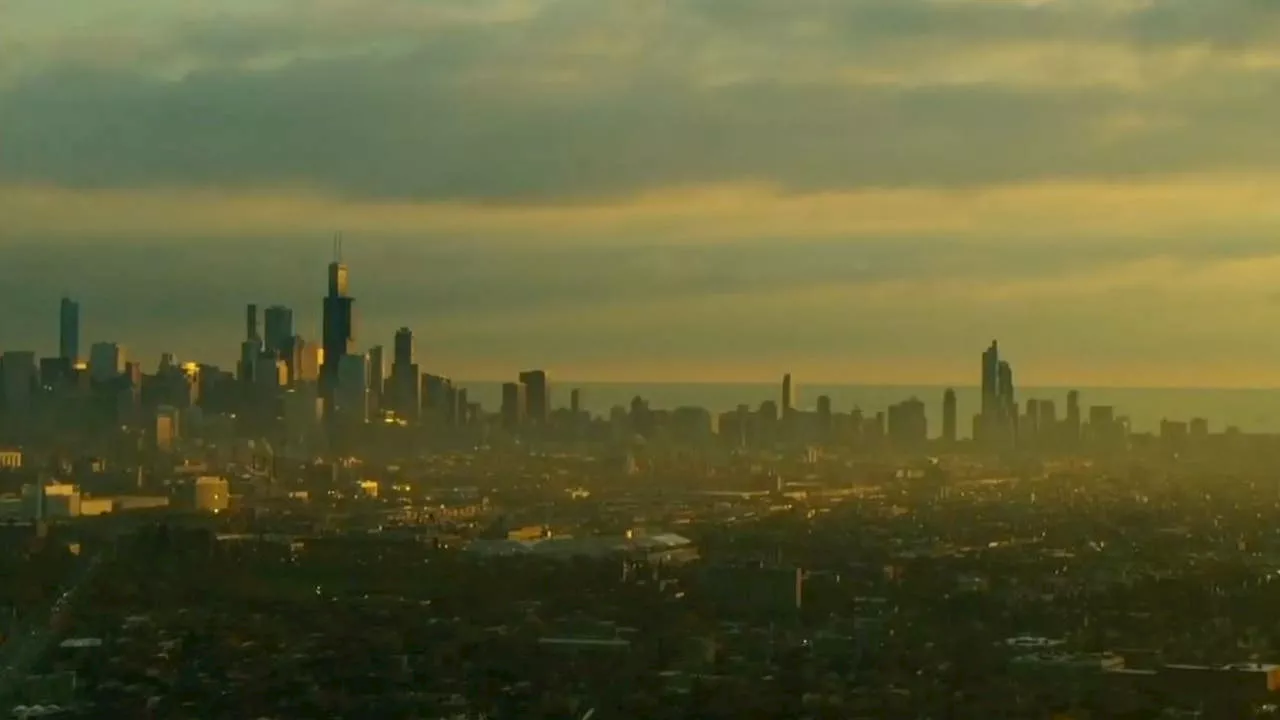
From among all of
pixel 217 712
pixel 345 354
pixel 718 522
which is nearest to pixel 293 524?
pixel 718 522

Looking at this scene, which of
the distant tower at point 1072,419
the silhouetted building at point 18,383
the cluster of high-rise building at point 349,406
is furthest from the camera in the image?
the distant tower at point 1072,419

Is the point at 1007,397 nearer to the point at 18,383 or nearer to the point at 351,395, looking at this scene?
the point at 351,395

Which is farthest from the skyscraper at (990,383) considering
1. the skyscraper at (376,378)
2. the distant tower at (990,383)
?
the skyscraper at (376,378)

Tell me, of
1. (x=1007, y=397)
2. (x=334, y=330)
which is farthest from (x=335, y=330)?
(x=1007, y=397)

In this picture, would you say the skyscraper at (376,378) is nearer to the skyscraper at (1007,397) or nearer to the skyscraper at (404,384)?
the skyscraper at (404,384)

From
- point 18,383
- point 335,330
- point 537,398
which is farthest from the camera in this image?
point 537,398

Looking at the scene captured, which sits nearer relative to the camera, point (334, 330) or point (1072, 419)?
point (334, 330)

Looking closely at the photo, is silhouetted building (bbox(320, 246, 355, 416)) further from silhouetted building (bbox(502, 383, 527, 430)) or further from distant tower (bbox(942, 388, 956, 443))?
Result: distant tower (bbox(942, 388, 956, 443))
